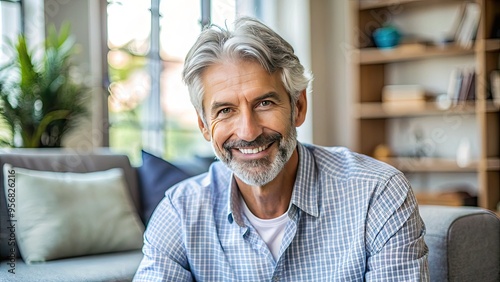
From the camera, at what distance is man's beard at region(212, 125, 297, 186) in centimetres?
156

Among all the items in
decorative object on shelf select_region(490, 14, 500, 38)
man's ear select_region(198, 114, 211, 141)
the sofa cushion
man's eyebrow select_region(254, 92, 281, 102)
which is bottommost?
the sofa cushion

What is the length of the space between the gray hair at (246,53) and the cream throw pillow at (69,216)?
890 mm

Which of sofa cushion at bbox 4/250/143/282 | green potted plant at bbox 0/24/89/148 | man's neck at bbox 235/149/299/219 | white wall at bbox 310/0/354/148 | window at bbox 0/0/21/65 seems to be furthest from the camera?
white wall at bbox 310/0/354/148

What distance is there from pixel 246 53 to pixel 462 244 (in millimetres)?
706

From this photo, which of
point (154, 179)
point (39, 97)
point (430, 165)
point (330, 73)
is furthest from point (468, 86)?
point (39, 97)

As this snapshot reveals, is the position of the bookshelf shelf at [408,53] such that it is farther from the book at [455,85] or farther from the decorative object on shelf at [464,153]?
the decorative object on shelf at [464,153]

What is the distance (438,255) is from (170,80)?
327 cm

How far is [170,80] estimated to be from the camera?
4676mm

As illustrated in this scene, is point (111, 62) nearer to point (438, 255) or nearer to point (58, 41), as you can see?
point (58, 41)

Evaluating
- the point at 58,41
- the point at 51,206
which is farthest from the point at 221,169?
the point at 58,41

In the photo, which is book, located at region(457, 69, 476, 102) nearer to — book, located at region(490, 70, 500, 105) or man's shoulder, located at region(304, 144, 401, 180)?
book, located at region(490, 70, 500, 105)

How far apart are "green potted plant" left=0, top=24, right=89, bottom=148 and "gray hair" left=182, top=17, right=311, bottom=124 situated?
178cm

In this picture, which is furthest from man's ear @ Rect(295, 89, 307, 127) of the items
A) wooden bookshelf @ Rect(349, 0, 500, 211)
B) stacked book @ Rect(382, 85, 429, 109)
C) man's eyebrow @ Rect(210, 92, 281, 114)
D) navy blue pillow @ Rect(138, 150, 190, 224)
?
stacked book @ Rect(382, 85, 429, 109)

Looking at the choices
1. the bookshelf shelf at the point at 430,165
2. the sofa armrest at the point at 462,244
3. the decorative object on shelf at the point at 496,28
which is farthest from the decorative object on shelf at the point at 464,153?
the sofa armrest at the point at 462,244
